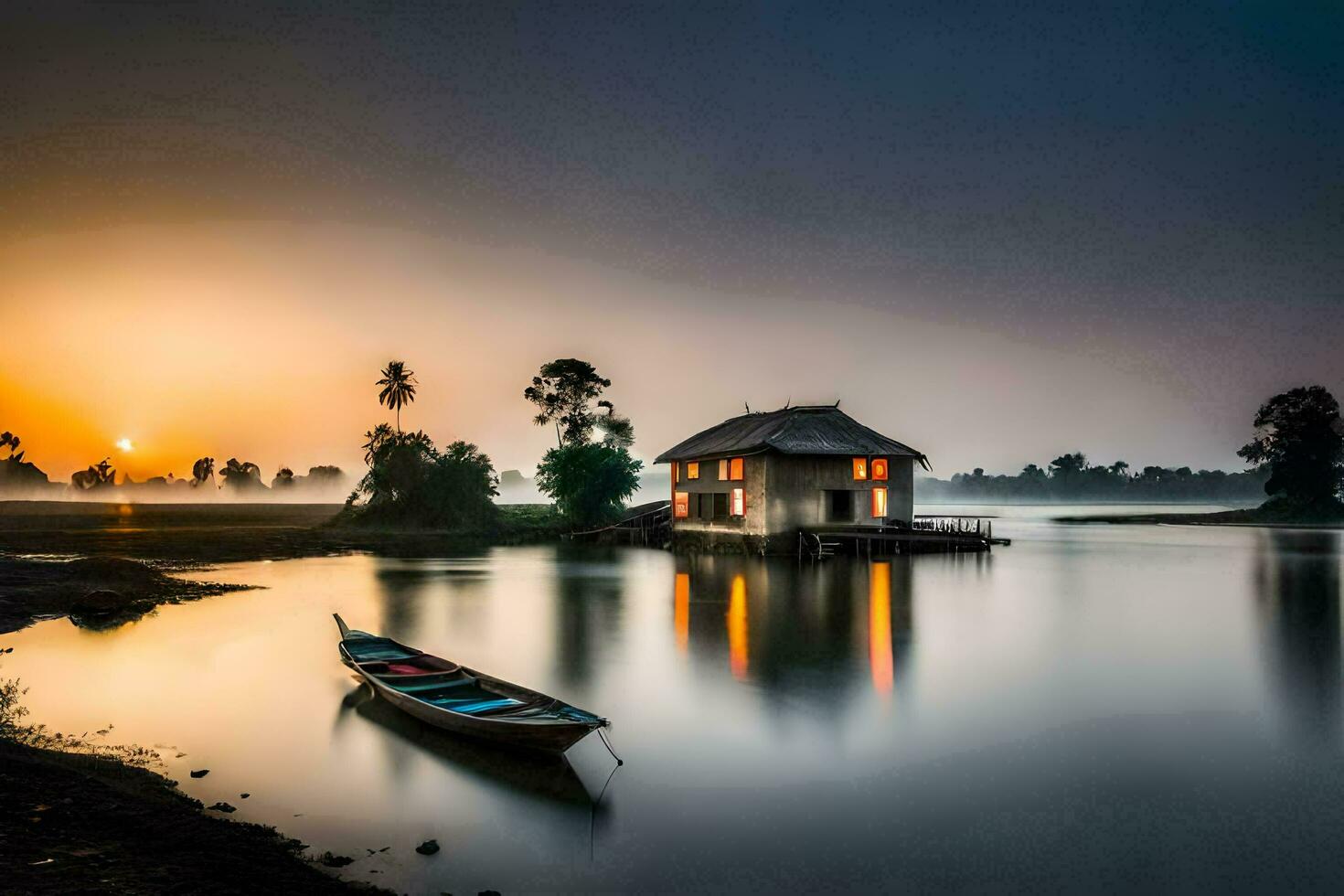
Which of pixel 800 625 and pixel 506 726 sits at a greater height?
pixel 506 726

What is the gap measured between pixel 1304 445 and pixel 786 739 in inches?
3704

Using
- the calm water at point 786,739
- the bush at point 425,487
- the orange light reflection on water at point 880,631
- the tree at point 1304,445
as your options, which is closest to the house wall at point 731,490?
the orange light reflection on water at point 880,631

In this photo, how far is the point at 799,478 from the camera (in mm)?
39438

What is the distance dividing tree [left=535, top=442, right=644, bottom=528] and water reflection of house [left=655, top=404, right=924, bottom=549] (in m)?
17.9

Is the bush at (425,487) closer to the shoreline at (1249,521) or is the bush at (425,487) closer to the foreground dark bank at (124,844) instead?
the foreground dark bank at (124,844)

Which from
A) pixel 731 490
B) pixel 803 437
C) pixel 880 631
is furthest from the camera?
pixel 731 490

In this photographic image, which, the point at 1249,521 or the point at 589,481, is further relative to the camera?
the point at 1249,521

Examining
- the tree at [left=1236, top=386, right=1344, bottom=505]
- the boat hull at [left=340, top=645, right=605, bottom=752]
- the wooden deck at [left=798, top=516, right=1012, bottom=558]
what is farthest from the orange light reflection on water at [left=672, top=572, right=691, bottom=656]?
the tree at [left=1236, top=386, right=1344, bottom=505]

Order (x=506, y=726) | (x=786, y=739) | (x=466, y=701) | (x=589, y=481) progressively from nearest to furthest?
1. (x=506, y=726)
2. (x=466, y=701)
3. (x=786, y=739)
4. (x=589, y=481)

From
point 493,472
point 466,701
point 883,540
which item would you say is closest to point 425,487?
point 493,472

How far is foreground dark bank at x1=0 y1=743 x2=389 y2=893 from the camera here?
5.71 m

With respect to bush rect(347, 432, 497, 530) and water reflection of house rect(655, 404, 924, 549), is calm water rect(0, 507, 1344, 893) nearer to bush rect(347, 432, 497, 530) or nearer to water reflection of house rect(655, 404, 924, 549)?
water reflection of house rect(655, 404, 924, 549)

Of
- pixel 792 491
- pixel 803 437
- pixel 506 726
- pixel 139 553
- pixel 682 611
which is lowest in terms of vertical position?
pixel 682 611

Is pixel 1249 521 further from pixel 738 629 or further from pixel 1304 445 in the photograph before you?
pixel 738 629
